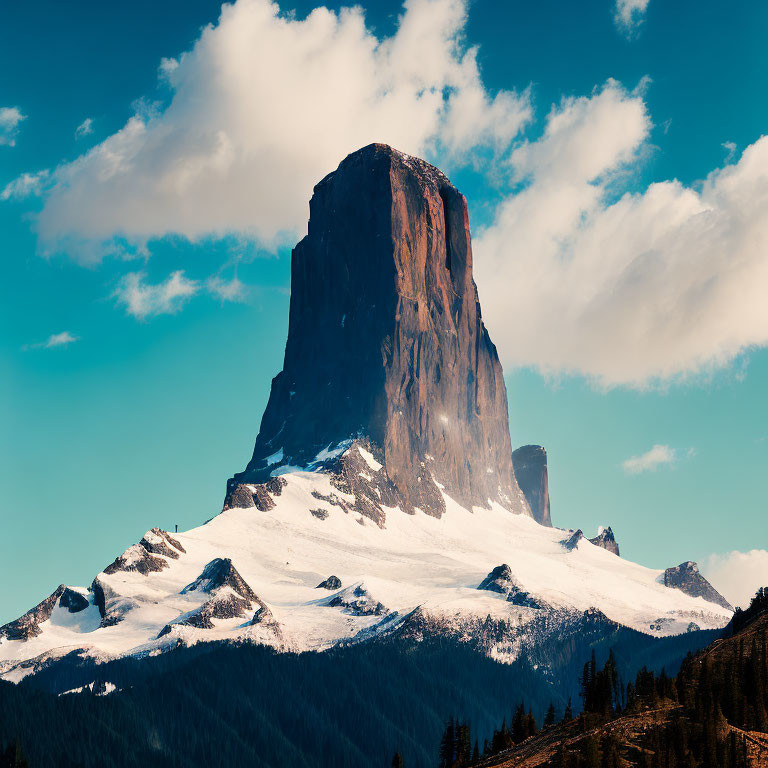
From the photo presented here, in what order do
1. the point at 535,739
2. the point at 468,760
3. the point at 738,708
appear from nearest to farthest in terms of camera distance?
1. the point at 738,708
2. the point at 535,739
3. the point at 468,760

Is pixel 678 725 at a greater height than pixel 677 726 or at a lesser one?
greater

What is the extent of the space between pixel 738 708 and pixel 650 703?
12663 mm

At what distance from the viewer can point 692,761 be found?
460ft

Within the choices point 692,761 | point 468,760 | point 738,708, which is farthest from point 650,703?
point 468,760

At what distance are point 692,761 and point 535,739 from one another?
127 ft

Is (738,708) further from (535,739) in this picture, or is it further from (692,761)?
(535,739)

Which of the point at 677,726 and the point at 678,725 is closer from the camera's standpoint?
the point at 677,726

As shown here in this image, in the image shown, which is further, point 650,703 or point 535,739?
point 535,739

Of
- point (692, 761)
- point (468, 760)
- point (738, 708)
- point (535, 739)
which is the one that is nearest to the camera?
point (692, 761)

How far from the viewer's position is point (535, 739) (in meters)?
175

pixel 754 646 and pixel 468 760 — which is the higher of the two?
pixel 754 646

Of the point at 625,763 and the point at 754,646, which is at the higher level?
the point at 754,646

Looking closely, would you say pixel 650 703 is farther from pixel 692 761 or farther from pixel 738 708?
pixel 692 761

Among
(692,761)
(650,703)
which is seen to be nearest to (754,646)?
(650,703)
